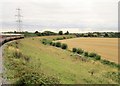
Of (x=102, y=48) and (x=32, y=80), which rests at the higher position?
(x=32, y=80)

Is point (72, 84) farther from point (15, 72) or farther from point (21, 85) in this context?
point (21, 85)

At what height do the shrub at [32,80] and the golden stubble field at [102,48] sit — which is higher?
the shrub at [32,80]

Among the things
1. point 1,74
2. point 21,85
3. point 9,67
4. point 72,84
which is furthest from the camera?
point 72,84

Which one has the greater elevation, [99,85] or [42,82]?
[42,82]

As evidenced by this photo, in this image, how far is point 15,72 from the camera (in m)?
12.9

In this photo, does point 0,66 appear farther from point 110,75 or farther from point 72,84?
point 110,75

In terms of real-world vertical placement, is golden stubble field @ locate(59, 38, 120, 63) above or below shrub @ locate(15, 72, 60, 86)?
below

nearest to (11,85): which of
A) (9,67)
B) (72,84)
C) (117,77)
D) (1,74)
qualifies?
(1,74)

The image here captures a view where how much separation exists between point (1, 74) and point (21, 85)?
2.11 meters

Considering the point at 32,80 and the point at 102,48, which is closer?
the point at 32,80

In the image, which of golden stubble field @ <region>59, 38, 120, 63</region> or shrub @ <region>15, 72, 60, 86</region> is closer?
shrub @ <region>15, 72, 60, 86</region>

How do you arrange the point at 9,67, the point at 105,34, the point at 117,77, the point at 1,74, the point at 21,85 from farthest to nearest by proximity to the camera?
the point at 105,34 → the point at 117,77 → the point at 9,67 → the point at 1,74 → the point at 21,85

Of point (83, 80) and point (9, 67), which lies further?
point (83, 80)

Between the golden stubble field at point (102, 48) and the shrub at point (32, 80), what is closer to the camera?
the shrub at point (32, 80)
